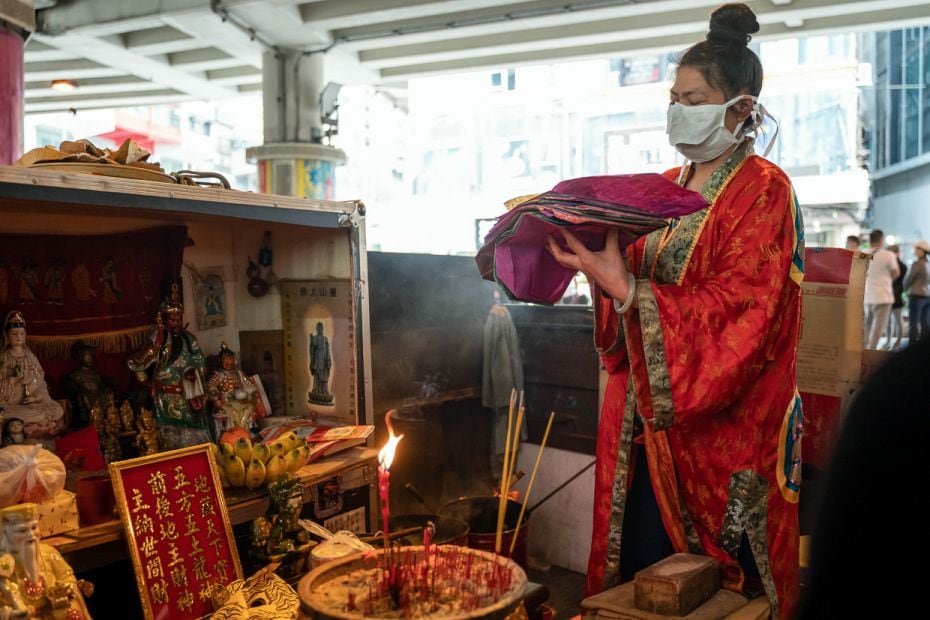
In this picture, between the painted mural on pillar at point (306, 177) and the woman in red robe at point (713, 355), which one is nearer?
the woman in red robe at point (713, 355)

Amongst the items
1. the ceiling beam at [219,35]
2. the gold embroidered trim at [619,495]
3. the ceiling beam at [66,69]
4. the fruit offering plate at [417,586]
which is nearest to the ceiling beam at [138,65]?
the ceiling beam at [66,69]

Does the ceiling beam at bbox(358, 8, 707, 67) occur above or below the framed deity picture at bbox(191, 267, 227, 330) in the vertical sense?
above

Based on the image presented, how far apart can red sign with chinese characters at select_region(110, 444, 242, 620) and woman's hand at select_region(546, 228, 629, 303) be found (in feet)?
4.05

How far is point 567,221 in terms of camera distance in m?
1.93

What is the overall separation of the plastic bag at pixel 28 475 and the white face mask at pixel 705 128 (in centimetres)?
187

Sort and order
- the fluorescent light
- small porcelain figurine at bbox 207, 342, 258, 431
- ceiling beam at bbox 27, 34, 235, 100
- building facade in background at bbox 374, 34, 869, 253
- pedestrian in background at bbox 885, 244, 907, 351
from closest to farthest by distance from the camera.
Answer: small porcelain figurine at bbox 207, 342, 258, 431
ceiling beam at bbox 27, 34, 235, 100
the fluorescent light
pedestrian in background at bbox 885, 244, 907, 351
building facade in background at bbox 374, 34, 869, 253

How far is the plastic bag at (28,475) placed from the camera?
192 centimetres

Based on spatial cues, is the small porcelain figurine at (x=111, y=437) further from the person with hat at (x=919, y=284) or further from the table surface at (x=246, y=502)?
the person with hat at (x=919, y=284)

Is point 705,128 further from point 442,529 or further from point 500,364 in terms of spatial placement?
point 500,364

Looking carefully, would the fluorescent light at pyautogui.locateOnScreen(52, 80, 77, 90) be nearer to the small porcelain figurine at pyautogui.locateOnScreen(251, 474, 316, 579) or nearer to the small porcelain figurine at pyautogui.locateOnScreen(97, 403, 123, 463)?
the small porcelain figurine at pyautogui.locateOnScreen(97, 403, 123, 463)

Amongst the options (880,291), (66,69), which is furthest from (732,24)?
(66,69)

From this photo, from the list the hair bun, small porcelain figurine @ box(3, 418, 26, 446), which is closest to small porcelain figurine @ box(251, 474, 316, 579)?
small porcelain figurine @ box(3, 418, 26, 446)

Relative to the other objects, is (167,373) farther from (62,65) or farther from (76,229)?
(62,65)

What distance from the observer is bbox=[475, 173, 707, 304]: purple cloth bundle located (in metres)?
1.94
